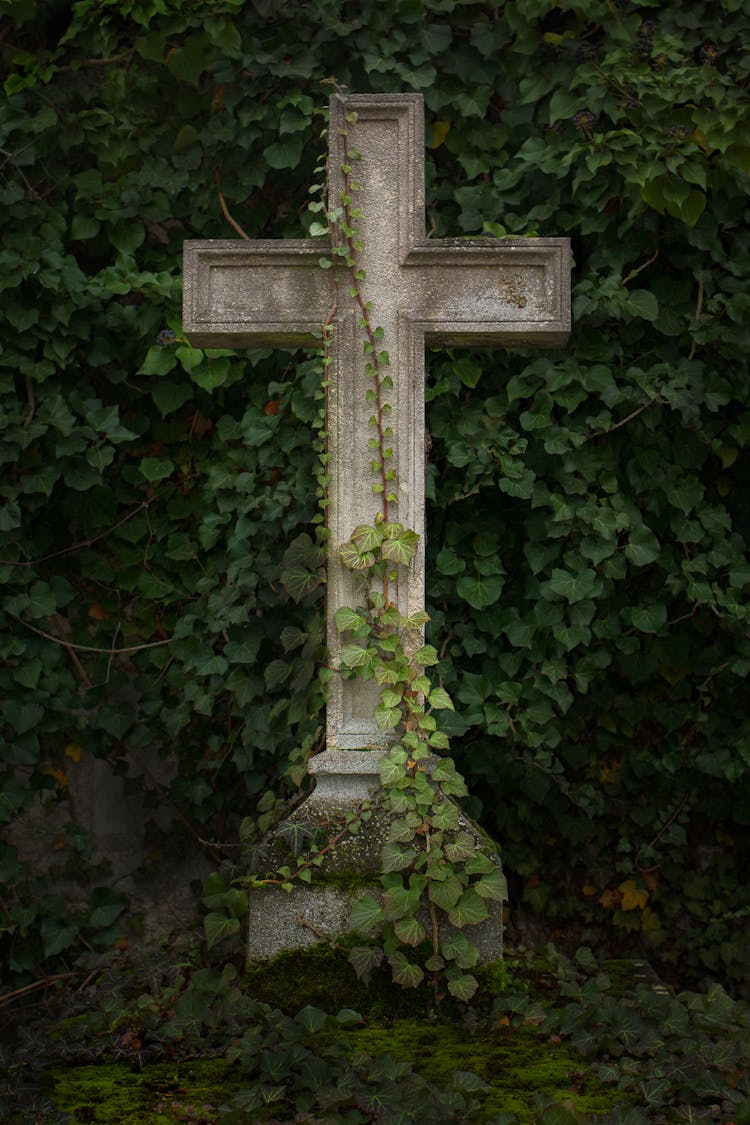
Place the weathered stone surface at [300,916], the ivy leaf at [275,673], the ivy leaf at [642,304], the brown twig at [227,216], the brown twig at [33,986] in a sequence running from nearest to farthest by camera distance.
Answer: the weathered stone surface at [300,916]
the ivy leaf at [275,673]
the ivy leaf at [642,304]
the brown twig at [33,986]
the brown twig at [227,216]

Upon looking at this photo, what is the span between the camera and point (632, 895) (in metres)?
4.13

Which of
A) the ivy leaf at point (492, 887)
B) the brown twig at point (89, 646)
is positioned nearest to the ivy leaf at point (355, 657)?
the ivy leaf at point (492, 887)

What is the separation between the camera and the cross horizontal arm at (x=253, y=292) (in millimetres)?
3057

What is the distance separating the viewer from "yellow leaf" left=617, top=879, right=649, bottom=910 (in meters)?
4.12

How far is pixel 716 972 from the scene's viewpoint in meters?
4.09

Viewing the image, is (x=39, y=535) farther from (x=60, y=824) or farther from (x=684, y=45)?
(x=684, y=45)

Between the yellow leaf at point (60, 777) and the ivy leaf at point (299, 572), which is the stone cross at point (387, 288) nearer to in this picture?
the ivy leaf at point (299, 572)

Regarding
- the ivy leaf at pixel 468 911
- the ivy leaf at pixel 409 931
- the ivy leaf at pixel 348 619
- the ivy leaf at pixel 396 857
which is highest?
the ivy leaf at pixel 348 619

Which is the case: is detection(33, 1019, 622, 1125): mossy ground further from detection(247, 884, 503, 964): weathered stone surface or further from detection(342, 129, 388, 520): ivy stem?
detection(342, 129, 388, 520): ivy stem

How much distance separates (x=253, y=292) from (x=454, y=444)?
43.2 inches

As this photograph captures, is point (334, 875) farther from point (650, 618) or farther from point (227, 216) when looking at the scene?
point (227, 216)

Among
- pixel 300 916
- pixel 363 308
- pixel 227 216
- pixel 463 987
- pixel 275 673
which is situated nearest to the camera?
pixel 463 987

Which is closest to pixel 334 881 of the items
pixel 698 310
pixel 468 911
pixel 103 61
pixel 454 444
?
pixel 468 911

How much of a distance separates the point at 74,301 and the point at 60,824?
6.08 ft
